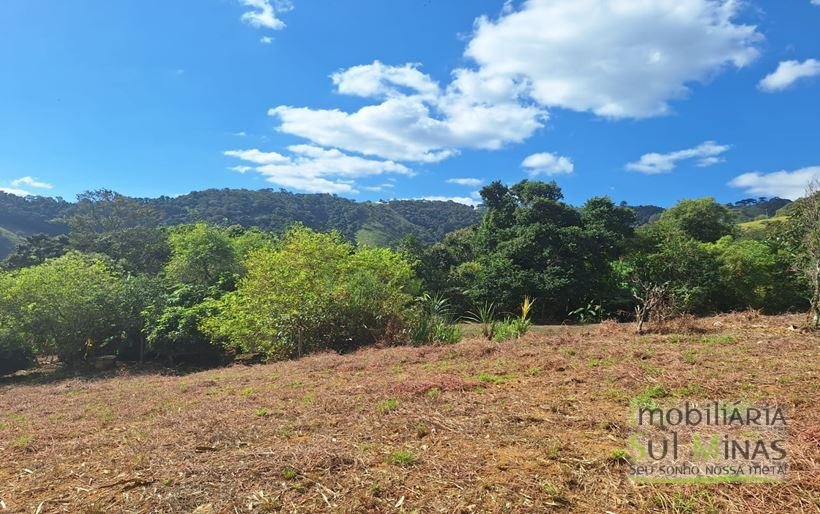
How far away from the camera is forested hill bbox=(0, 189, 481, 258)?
81375 millimetres

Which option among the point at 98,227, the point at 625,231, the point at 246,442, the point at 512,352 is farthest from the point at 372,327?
the point at 98,227

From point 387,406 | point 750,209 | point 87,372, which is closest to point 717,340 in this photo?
point 387,406

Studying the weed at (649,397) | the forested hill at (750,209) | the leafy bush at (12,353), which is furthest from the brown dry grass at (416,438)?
the forested hill at (750,209)

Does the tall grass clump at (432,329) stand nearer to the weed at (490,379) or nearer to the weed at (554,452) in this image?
the weed at (490,379)

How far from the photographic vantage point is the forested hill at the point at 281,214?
267 ft

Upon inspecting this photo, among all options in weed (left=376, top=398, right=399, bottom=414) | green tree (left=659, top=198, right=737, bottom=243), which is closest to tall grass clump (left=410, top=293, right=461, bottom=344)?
weed (left=376, top=398, right=399, bottom=414)

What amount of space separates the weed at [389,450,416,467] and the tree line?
825 cm

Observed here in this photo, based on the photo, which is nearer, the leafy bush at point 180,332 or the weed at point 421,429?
the weed at point 421,429

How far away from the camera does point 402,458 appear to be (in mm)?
4074

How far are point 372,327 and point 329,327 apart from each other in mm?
1297

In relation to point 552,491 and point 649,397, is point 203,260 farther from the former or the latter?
point 552,491

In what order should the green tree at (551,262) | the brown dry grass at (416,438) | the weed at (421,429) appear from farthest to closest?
the green tree at (551,262) → the weed at (421,429) → the brown dry grass at (416,438)

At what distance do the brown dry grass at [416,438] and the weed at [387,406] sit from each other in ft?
0.08

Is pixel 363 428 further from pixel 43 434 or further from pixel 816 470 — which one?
pixel 43 434
